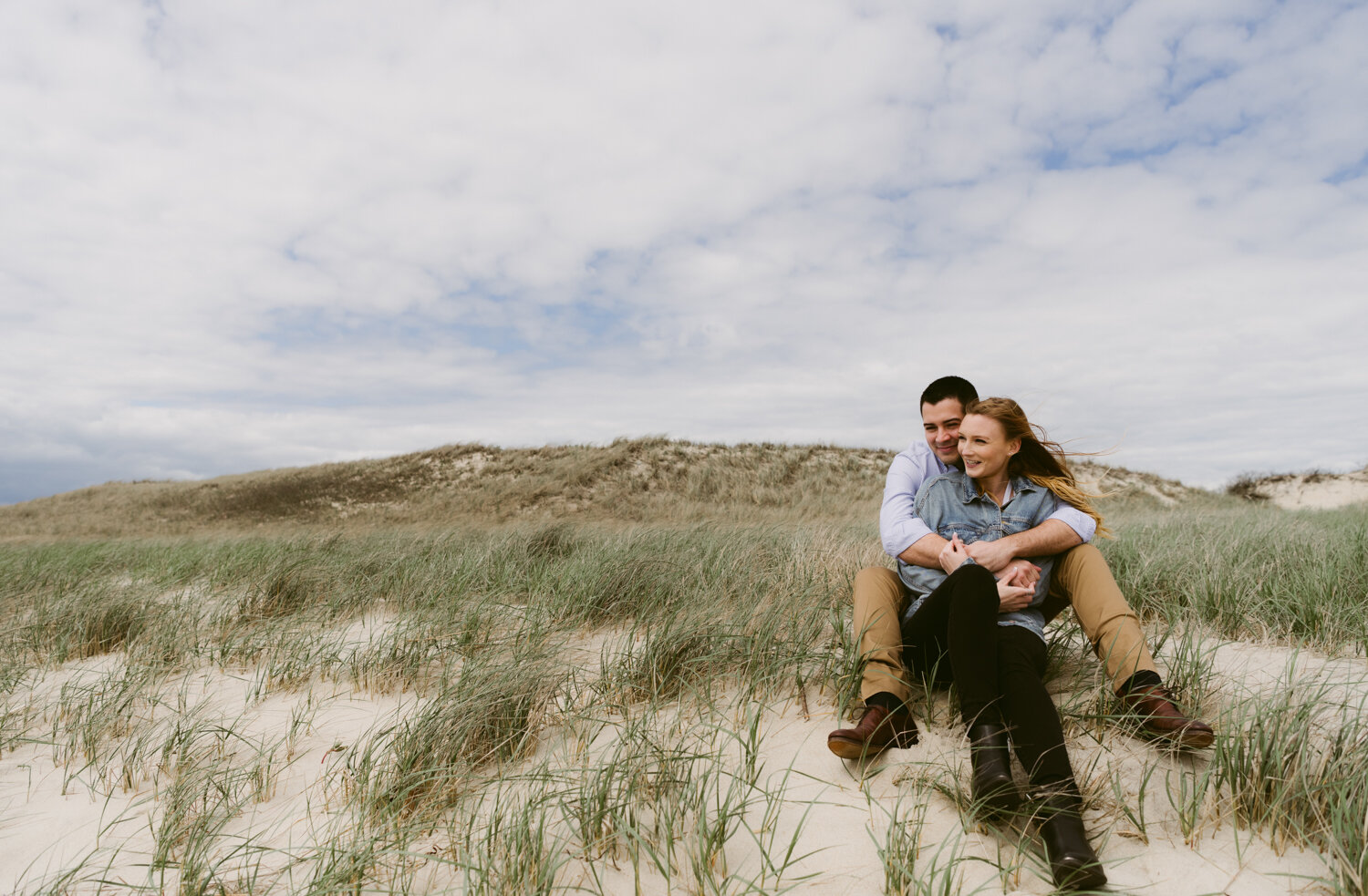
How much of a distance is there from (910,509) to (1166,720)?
1.29m

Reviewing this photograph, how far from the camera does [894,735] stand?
2463mm

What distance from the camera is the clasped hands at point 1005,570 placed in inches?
105

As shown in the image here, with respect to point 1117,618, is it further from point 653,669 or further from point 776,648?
point 653,669

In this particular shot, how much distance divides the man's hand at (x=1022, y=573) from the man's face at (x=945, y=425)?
0.77 meters

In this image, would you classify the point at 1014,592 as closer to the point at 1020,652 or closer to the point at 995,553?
the point at 995,553

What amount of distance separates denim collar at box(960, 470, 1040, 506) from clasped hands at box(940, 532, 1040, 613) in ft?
1.04

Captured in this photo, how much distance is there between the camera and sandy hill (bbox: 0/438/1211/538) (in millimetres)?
16266

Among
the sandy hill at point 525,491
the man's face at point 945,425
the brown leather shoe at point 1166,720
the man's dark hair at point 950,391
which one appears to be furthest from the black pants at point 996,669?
the sandy hill at point 525,491

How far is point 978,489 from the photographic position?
315cm

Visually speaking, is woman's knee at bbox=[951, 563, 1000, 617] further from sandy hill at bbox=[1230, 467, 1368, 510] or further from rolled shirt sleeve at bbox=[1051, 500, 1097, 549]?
sandy hill at bbox=[1230, 467, 1368, 510]

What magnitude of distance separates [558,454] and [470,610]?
17.8 metres

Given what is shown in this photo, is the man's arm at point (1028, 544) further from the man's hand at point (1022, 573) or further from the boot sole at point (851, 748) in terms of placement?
the boot sole at point (851, 748)

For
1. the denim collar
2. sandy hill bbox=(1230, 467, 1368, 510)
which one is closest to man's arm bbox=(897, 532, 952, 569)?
the denim collar

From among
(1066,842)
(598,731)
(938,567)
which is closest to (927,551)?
(938,567)
